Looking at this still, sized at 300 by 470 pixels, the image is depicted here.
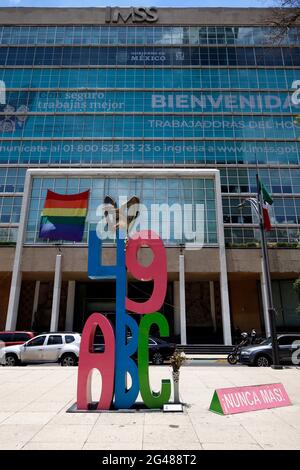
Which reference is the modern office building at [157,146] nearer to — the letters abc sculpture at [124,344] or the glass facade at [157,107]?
the glass facade at [157,107]

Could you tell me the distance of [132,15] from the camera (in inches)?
1690

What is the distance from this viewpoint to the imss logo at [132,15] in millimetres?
42844

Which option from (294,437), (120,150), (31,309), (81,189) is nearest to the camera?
(294,437)

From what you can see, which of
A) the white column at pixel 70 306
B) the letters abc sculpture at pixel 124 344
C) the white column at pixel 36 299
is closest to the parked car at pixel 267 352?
the letters abc sculpture at pixel 124 344

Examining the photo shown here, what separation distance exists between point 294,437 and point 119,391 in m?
3.84

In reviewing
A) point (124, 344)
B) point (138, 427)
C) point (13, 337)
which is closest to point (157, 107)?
point (13, 337)

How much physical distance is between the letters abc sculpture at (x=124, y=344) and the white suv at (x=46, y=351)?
879 cm

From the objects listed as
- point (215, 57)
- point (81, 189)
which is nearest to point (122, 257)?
point (81, 189)

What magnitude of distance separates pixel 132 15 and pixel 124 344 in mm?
48154

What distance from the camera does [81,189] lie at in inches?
1211

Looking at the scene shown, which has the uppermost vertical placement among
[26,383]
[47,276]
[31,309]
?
[47,276]

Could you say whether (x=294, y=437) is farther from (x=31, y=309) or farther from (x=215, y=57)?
(x=215, y=57)

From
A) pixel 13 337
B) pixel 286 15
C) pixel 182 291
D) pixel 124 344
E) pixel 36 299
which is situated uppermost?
pixel 286 15

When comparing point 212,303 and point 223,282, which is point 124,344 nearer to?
point 223,282
